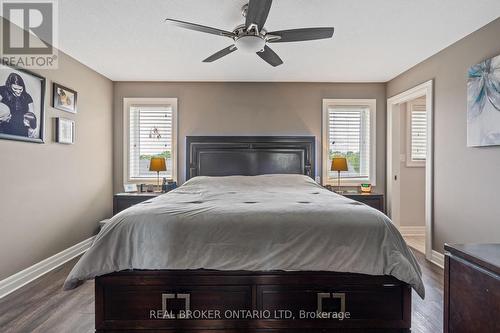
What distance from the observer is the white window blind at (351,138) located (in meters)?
4.51

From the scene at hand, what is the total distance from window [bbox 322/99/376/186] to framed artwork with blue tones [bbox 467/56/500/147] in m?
1.72

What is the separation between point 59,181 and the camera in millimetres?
3303

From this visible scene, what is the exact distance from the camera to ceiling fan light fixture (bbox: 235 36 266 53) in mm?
2206

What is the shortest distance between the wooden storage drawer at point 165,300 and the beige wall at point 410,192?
3.84 metres

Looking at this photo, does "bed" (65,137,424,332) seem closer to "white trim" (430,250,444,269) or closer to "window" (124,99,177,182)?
"white trim" (430,250,444,269)

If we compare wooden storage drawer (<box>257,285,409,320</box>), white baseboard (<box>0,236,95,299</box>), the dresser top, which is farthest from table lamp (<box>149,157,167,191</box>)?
the dresser top

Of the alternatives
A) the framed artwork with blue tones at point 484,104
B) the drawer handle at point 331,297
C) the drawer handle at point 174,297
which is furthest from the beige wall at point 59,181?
the framed artwork with blue tones at point 484,104

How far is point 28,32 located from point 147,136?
199 centimetres

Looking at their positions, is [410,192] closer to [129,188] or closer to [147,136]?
[147,136]

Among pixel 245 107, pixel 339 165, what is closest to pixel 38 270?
pixel 245 107

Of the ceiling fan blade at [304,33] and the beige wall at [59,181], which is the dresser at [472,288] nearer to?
the ceiling fan blade at [304,33]

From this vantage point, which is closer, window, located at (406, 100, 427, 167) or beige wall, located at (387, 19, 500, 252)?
beige wall, located at (387, 19, 500, 252)

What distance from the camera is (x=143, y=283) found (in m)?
1.85

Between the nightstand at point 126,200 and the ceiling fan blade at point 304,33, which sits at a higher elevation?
the ceiling fan blade at point 304,33
